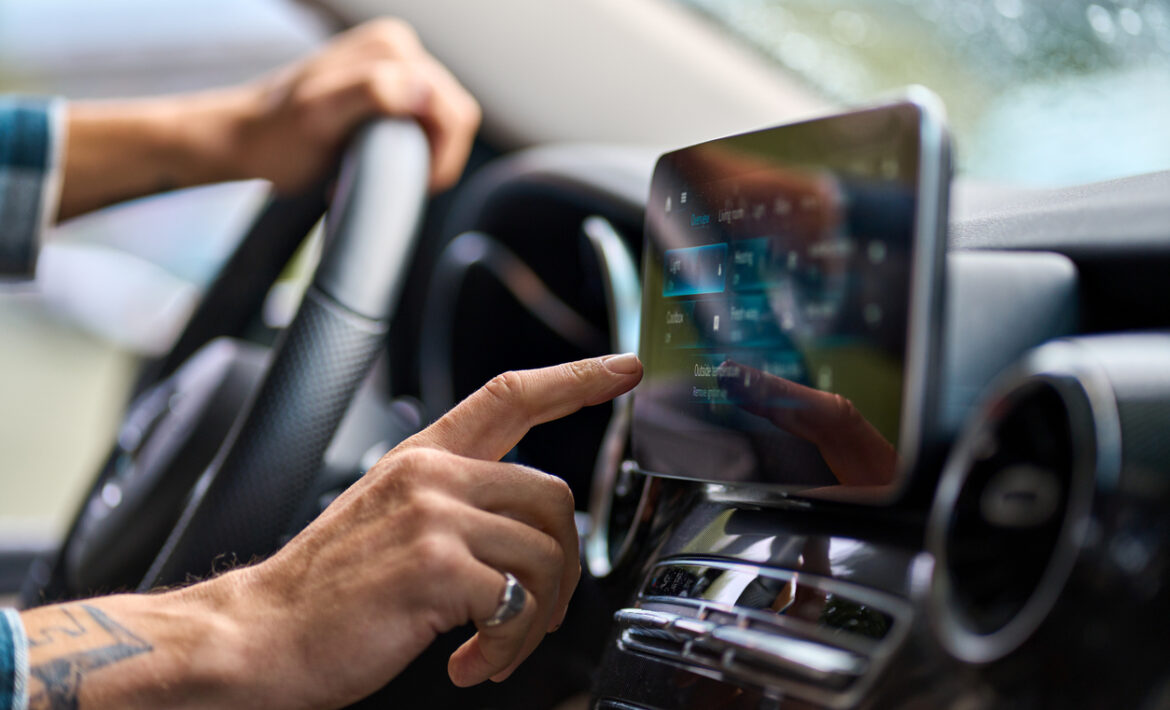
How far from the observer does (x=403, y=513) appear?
0.48m

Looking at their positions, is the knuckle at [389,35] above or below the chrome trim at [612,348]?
above

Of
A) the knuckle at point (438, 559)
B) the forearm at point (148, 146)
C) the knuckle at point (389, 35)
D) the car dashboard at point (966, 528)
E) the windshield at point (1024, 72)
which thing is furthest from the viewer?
the forearm at point (148, 146)

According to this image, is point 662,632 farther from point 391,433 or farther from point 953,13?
point 953,13

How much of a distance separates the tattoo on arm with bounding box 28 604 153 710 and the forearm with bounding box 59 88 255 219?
0.62 metres

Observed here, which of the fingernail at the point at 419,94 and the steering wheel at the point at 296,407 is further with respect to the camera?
the fingernail at the point at 419,94

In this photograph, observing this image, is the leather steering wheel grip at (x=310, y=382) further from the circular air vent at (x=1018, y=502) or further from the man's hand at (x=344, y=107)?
the circular air vent at (x=1018, y=502)

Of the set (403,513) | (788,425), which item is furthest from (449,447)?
(788,425)

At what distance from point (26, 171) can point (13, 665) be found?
0.70 metres

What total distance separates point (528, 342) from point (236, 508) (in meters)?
0.30

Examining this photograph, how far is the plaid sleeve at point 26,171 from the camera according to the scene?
1.02 meters

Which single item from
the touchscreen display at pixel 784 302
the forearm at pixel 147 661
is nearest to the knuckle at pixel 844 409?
the touchscreen display at pixel 784 302

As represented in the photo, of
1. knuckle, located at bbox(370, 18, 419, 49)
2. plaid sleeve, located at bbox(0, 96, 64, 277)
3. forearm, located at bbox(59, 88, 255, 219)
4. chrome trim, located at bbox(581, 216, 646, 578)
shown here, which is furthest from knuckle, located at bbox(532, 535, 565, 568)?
plaid sleeve, located at bbox(0, 96, 64, 277)

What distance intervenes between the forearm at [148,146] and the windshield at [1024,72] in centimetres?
61

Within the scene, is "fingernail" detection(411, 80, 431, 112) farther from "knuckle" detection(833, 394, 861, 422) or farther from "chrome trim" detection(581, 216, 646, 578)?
"knuckle" detection(833, 394, 861, 422)
